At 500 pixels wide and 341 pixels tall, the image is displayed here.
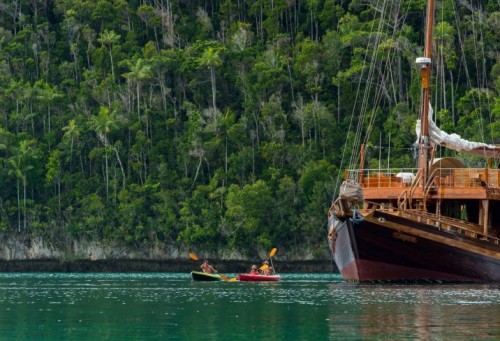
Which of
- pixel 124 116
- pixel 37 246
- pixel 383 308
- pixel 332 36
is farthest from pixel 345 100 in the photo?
pixel 383 308

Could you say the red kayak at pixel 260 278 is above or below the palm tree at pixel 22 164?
below

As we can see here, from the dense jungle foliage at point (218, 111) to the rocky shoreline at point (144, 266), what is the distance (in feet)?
3.81

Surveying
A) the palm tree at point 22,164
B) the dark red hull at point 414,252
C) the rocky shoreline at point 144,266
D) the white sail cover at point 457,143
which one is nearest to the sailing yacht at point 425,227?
the dark red hull at point 414,252

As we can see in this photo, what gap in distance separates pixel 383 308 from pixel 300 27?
215 feet

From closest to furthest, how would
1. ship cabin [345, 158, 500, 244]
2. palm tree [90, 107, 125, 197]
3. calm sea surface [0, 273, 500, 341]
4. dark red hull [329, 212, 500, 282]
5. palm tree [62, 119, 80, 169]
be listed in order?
calm sea surface [0, 273, 500, 341]
dark red hull [329, 212, 500, 282]
ship cabin [345, 158, 500, 244]
palm tree [90, 107, 125, 197]
palm tree [62, 119, 80, 169]

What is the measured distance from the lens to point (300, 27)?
355 feet

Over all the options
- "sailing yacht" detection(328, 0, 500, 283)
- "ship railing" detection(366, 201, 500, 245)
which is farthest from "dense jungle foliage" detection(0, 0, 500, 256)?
"ship railing" detection(366, 201, 500, 245)

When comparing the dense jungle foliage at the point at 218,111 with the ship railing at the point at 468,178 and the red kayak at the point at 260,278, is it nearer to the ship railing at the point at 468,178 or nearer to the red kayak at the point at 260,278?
the red kayak at the point at 260,278

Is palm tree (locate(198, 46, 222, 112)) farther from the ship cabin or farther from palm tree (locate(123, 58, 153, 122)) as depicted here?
the ship cabin

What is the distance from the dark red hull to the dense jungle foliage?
3397 cm

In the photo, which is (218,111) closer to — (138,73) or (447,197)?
(138,73)

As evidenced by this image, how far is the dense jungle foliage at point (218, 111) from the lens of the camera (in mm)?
94875

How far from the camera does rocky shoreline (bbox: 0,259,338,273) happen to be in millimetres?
93375

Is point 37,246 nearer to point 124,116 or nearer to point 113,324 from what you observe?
point 124,116
